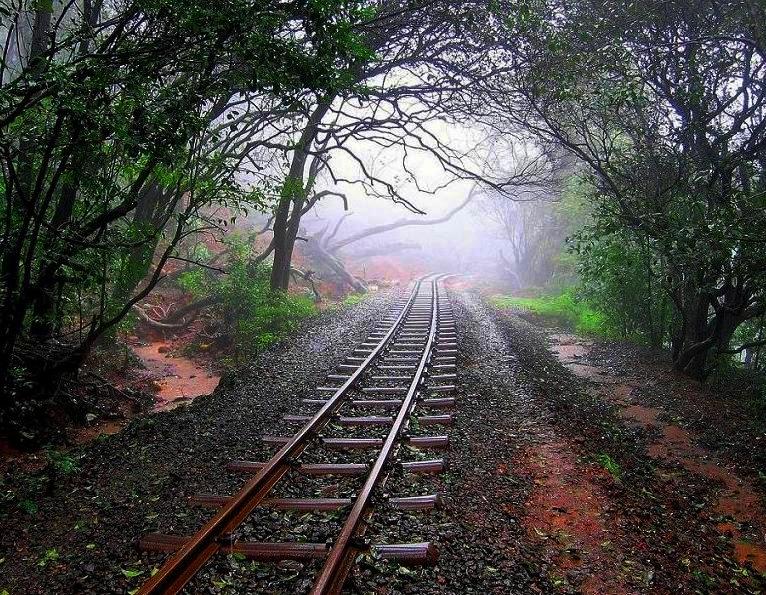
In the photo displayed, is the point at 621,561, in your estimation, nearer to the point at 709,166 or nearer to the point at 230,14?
the point at 230,14

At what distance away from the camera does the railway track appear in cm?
381

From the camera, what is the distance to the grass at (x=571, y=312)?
1692 centimetres

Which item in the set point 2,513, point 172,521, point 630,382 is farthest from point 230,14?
point 630,382

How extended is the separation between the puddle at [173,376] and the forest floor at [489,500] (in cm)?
206

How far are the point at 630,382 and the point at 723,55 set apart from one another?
623 cm

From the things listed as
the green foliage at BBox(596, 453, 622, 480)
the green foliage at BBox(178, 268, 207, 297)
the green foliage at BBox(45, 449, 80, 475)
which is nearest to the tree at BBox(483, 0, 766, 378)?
the green foliage at BBox(596, 453, 622, 480)

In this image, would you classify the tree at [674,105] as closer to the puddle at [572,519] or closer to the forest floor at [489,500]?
the forest floor at [489,500]

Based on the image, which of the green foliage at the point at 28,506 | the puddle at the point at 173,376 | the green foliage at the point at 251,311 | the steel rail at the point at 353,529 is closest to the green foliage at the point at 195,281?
the green foliage at the point at 251,311

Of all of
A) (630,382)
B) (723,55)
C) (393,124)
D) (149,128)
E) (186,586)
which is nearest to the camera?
(186,586)

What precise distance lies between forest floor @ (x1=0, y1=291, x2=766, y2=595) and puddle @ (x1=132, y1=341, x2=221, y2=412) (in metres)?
2.06

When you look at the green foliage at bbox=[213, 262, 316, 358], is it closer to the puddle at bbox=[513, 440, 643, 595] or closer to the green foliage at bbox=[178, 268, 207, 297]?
the green foliage at bbox=[178, 268, 207, 297]

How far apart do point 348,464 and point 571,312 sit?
16.2 metres

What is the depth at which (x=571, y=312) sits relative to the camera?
1972cm

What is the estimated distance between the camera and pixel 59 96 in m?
4.35
